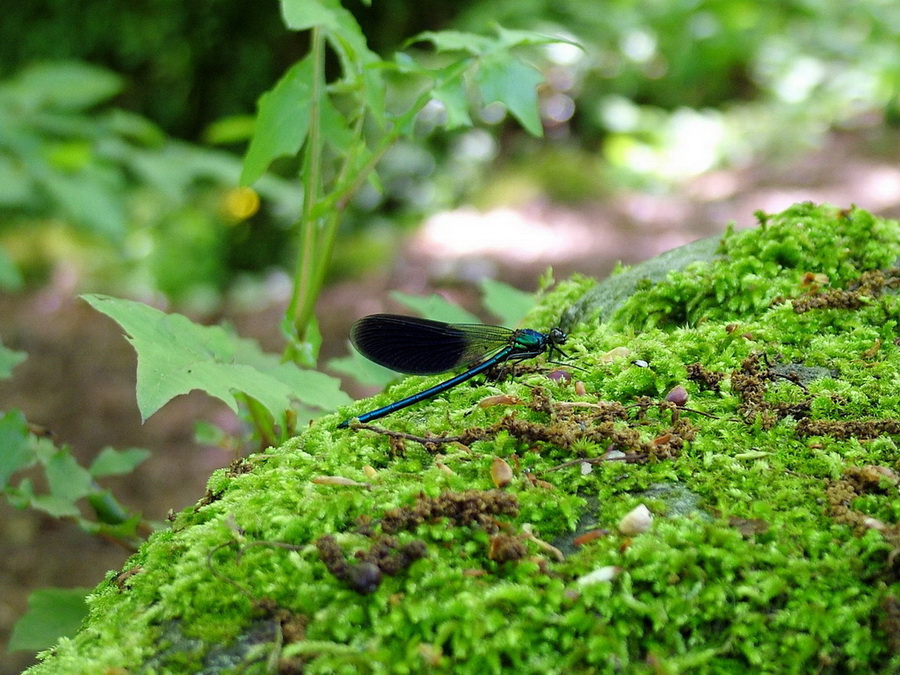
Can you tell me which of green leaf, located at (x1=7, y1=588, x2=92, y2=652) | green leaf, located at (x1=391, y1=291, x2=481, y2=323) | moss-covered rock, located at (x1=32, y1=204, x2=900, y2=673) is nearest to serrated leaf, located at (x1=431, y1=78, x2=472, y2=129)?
green leaf, located at (x1=391, y1=291, x2=481, y2=323)

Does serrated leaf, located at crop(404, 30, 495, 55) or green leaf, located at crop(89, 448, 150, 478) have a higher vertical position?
serrated leaf, located at crop(404, 30, 495, 55)

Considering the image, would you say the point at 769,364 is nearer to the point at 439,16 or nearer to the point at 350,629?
the point at 350,629

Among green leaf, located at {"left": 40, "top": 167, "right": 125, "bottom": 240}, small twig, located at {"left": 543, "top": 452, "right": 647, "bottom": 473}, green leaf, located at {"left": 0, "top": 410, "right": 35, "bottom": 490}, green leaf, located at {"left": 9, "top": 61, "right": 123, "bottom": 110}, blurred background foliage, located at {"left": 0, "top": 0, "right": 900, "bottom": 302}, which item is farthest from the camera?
blurred background foliage, located at {"left": 0, "top": 0, "right": 900, "bottom": 302}

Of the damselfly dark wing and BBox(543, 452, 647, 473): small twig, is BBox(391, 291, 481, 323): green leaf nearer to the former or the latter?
the damselfly dark wing

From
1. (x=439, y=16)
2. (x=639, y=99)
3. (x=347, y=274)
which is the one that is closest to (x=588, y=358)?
(x=347, y=274)

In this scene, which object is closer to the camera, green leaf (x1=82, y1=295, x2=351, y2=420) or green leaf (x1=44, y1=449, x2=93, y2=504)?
green leaf (x1=82, y1=295, x2=351, y2=420)

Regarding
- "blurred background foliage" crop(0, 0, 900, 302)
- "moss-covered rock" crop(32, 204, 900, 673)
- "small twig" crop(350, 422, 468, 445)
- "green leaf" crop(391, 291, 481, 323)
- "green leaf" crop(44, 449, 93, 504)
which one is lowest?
"moss-covered rock" crop(32, 204, 900, 673)

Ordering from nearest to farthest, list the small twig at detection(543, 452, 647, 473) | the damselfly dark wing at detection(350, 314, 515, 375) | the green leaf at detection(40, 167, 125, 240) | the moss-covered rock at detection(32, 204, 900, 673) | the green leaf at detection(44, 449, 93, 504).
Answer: the moss-covered rock at detection(32, 204, 900, 673), the small twig at detection(543, 452, 647, 473), the damselfly dark wing at detection(350, 314, 515, 375), the green leaf at detection(44, 449, 93, 504), the green leaf at detection(40, 167, 125, 240)

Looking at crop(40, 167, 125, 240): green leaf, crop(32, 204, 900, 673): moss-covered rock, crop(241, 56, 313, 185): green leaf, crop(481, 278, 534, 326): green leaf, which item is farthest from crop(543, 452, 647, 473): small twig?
crop(40, 167, 125, 240): green leaf
